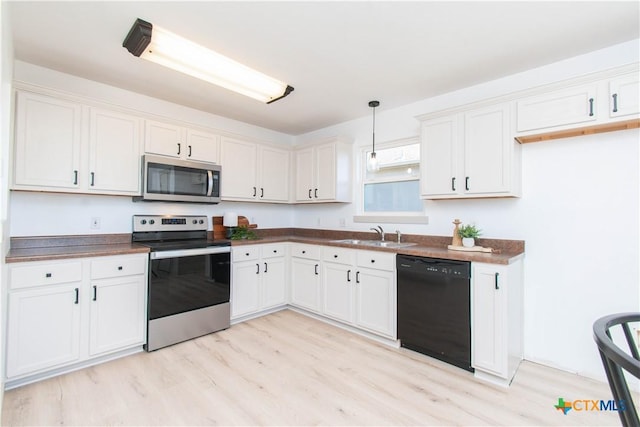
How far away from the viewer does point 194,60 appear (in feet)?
7.68

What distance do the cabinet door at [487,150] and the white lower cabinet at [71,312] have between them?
2.96 meters

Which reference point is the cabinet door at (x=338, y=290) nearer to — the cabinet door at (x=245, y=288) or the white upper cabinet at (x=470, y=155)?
the cabinet door at (x=245, y=288)

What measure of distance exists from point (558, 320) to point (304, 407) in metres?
2.11

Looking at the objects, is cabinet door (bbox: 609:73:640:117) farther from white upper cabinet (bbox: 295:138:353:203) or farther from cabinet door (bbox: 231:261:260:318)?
cabinet door (bbox: 231:261:260:318)

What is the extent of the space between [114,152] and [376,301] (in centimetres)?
281

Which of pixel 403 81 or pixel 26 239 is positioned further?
pixel 403 81

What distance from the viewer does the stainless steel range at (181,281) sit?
271 cm

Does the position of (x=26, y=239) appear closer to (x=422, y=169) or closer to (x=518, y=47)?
(x=422, y=169)

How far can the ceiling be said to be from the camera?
186 centimetres

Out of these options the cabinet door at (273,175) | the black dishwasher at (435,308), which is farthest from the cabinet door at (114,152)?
the black dishwasher at (435,308)

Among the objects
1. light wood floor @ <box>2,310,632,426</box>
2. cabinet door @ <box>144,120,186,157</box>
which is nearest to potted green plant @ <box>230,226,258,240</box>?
cabinet door @ <box>144,120,186,157</box>

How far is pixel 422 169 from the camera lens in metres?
2.97

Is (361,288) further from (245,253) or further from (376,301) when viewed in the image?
(245,253)

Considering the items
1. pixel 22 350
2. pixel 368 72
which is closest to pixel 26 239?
pixel 22 350
